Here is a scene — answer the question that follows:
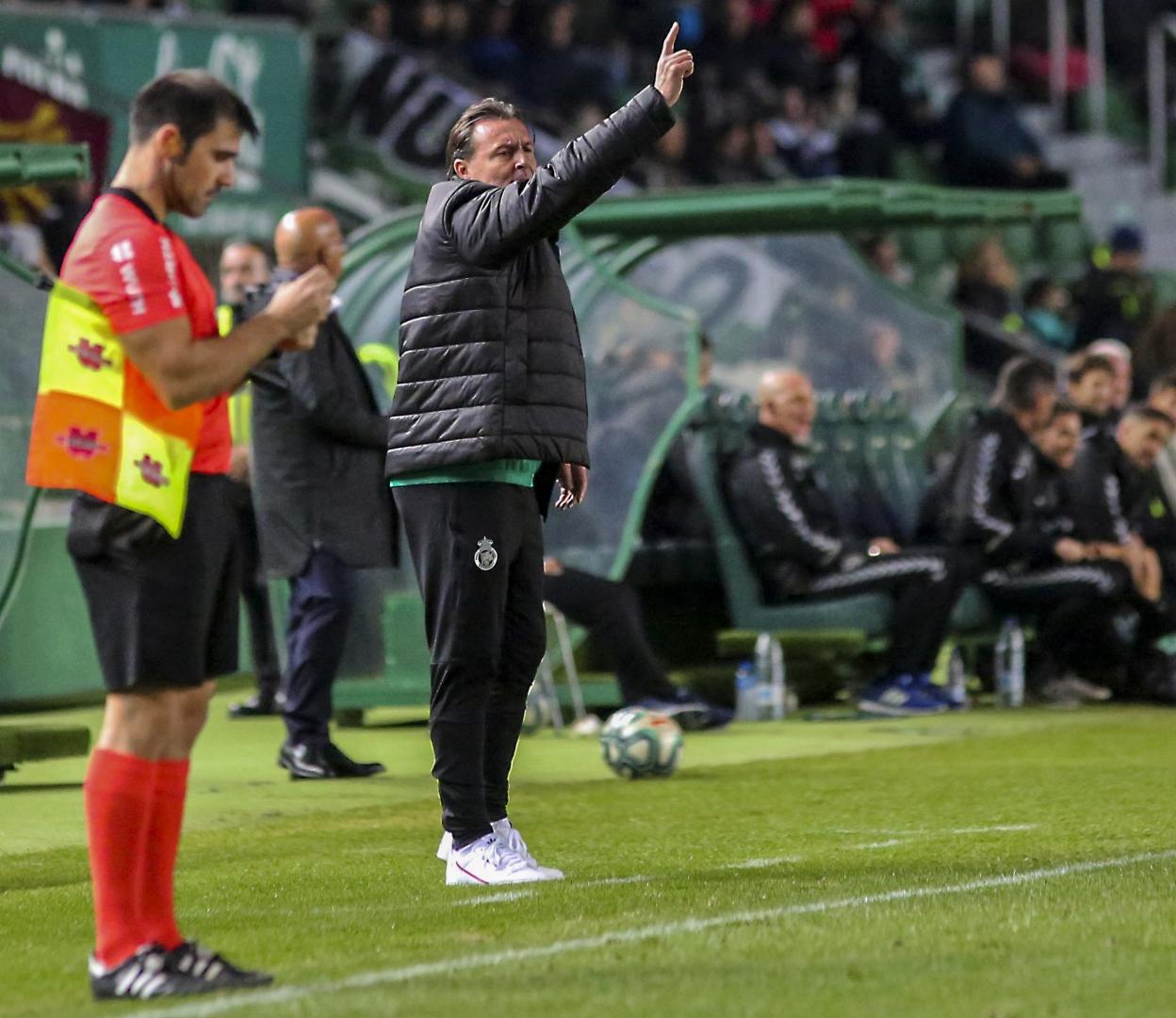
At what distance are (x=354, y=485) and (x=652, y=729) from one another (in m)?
1.56

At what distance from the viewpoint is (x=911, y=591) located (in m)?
12.6

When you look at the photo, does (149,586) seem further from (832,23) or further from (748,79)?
(832,23)

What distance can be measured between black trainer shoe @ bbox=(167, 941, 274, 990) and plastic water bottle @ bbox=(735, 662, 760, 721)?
24.4ft

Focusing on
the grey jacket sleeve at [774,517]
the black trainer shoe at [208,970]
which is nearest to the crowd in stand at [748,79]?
the grey jacket sleeve at [774,517]

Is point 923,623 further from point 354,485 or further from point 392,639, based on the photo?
point 354,485

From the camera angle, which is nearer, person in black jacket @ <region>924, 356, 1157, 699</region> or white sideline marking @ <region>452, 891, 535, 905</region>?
white sideline marking @ <region>452, 891, 535, 905</region>

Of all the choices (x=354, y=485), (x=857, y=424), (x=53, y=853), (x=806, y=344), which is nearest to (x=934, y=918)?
(x=53, y=853)

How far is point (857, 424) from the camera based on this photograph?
1431 cm

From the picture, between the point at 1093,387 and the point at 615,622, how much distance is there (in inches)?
150

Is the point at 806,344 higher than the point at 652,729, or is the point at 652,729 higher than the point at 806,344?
the point at 806,344

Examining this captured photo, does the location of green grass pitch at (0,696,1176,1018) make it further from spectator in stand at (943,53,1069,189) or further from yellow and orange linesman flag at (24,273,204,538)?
spectator in stand at (943,53,1069,189)

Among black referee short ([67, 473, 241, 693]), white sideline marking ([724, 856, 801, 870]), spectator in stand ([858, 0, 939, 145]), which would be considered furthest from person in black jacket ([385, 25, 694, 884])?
spectator in stand ([858, 0, 939, 145])

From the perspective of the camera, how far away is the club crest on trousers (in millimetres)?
6414

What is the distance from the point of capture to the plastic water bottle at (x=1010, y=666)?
1303cm
